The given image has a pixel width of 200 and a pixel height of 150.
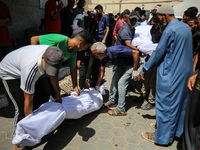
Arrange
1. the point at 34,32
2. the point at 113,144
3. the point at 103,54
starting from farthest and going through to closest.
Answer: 1. the point at 34,32
2. the point at 103,54
3. the point at 113,144

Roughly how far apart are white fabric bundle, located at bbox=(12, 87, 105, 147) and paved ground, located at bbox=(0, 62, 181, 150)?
0.34m

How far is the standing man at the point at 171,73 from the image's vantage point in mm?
2113

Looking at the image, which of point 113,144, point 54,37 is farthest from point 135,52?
point 113,144

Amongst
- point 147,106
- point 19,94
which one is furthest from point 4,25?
point 147,106

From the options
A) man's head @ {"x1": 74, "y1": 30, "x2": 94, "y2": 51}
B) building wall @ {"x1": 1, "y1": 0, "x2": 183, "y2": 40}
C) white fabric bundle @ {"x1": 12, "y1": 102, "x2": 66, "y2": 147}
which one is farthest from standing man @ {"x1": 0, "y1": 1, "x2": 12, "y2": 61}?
white fabric bundle @ {"x1": 12, "y1": 102, "x2": 66, "y2": 147}

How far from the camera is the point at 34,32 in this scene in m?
5.80

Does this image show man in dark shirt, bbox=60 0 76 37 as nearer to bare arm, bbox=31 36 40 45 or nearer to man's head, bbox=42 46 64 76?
bare arm, bbox=31 36 40 45

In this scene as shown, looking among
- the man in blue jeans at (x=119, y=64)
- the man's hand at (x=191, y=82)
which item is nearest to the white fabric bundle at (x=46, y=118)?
the man in blue jeans at (x=119, y=64)

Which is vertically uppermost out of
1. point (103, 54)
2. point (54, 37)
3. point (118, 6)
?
point (118, 6)

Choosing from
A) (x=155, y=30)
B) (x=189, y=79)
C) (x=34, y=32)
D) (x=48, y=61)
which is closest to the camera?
(x=48, y=61)

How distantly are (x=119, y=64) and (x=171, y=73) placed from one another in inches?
43.3

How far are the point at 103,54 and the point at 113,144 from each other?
153 cm

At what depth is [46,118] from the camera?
203 centimetres

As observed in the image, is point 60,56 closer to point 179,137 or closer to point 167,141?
point 167,141
